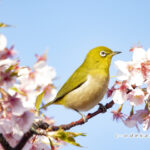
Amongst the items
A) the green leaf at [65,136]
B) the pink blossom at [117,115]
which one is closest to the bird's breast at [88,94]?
the pink blossom at [117,115]

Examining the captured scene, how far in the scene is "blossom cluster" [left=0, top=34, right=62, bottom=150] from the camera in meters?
1.78

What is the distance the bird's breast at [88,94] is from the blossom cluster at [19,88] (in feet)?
6.45

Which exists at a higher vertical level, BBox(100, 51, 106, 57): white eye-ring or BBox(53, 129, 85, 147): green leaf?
BBox(100, 51, 106, 57): white eye-ring

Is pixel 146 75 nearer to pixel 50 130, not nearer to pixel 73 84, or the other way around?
pixel 50 130

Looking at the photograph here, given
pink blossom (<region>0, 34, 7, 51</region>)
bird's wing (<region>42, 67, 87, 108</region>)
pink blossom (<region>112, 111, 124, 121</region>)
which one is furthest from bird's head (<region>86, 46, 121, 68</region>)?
pink blossom (<region>0, 34, 7, 51</region>)

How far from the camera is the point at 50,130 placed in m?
2.39

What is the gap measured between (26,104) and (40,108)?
0.59 meters

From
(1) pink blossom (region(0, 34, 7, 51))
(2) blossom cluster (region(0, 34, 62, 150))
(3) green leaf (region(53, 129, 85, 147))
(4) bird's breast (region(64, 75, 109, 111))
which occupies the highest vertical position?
(1) pink blossom (region(0, 34, 7, 51))

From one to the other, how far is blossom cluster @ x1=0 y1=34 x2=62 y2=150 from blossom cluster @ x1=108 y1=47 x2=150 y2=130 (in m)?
0.92

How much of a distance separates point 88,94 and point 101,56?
0.71 meters

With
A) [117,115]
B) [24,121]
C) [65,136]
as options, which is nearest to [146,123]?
[117,115]

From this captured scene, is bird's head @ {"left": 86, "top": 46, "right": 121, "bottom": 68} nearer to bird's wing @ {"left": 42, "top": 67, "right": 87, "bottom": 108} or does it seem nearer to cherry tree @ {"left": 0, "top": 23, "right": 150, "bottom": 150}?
bird's wing @ {"left": 42, "top": 67, "right": 87, "bottom": 108}

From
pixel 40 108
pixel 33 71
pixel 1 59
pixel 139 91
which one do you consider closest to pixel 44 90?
pixel 33 71

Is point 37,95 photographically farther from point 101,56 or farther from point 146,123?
point 101,56
